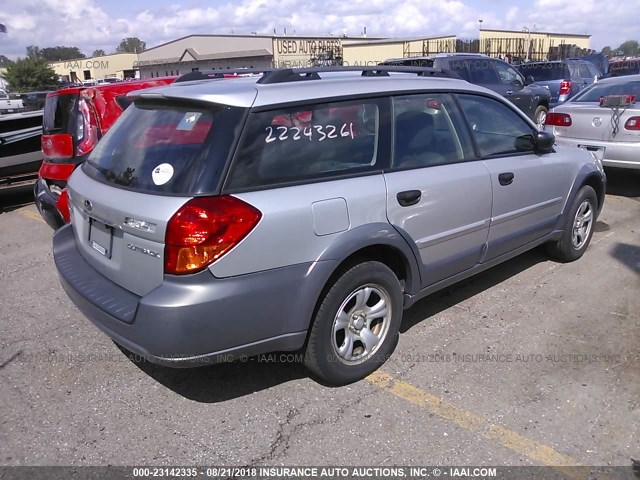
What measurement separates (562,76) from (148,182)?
15.3 m

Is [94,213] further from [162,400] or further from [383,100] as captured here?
[383,100]

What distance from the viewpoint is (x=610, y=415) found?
298cm

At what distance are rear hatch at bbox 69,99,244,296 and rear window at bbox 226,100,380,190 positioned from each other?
12cm

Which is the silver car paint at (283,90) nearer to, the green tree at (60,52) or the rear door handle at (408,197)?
the rear door handle at (408,197)

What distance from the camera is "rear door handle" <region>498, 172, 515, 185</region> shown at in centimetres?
397

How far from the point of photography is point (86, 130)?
5.53 meters

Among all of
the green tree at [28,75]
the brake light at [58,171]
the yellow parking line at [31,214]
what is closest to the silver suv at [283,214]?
the brake light at [58,171]

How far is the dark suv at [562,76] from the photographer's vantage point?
47.8 ft

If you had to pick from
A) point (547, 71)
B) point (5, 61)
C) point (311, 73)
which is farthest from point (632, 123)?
point (5, 61)

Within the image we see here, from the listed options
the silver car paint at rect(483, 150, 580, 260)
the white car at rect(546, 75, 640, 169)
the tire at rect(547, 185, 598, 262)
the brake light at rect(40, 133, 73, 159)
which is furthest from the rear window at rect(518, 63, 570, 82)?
the brake light at rect(40, 133, 73, 159)

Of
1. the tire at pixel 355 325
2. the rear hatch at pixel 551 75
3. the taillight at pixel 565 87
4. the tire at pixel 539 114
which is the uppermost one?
the rear hatch at pixel 551 75

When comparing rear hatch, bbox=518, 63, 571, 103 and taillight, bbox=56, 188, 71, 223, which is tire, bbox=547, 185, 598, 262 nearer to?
taillight, bbox=56, 188, 71, 223

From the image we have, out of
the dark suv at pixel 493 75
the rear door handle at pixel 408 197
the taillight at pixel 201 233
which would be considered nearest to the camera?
the taillight at pixel 201 233

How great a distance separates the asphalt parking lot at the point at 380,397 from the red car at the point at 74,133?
138 centimetres
